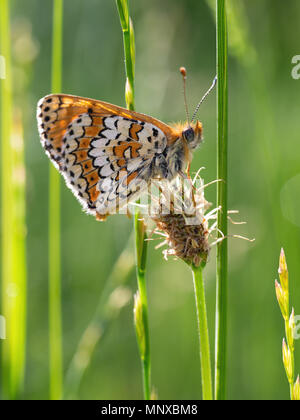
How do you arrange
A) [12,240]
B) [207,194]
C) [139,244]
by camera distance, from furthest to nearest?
[207,194] < [12,240] < [139,244]

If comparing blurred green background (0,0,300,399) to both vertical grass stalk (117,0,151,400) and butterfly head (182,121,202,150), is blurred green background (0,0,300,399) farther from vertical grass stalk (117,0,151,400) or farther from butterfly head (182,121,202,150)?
vertical grass stalk (117,0,151,400)

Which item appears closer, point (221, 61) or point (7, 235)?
point (221, 61)

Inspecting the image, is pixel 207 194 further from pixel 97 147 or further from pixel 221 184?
pixel 221 184

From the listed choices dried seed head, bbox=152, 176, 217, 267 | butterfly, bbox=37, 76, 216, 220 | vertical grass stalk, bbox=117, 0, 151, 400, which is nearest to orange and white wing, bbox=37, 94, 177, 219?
butterfly, bbox=37, 76, 216, 220

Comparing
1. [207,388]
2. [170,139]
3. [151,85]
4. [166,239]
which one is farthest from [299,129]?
[207,388]

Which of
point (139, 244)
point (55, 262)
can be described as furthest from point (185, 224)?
point (55, 262)

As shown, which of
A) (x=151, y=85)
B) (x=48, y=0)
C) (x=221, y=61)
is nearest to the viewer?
(x=221, y=61)

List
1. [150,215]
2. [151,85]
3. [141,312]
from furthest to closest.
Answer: [151,85]
[150,215]
[141,312]

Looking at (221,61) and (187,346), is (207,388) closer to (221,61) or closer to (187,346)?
(221,61)
